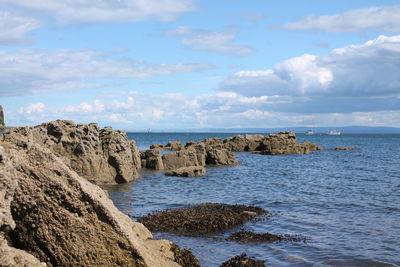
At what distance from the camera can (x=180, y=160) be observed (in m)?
46.9

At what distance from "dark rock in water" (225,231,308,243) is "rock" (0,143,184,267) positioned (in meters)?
7.96

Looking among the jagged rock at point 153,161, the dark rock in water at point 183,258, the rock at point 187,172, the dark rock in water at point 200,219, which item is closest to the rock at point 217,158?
the jagged rock at point 153,161

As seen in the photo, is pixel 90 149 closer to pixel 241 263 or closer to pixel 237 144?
pixel 241 263

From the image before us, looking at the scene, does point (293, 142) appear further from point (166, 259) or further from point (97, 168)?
point (166, 259)

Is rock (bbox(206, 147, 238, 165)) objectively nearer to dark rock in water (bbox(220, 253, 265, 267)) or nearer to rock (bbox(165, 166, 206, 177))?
rock (bbox(165, 166, 206, 177))

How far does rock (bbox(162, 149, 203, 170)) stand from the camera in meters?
46.4

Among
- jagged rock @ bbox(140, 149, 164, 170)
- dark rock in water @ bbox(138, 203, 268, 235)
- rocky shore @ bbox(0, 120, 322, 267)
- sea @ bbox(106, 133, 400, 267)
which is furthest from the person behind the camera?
jagged rock @ bbox(140, 149, 164, 170)

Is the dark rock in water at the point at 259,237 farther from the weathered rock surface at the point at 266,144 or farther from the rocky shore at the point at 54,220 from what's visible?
the weathered rock surface at the point at 266,144

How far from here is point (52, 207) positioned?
8531 millimetres

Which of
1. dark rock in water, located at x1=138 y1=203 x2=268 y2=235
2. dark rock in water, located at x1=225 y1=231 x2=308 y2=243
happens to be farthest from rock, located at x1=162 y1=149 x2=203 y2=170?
dark rock in water, located at x1=225 y1=231 x2=308 y2=243

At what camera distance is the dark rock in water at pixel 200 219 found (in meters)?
17.8

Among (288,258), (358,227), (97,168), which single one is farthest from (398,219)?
(97,168)

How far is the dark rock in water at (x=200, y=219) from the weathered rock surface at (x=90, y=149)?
439 inches

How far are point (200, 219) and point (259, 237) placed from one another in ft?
10.6
